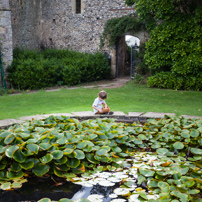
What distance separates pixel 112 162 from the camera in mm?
2908

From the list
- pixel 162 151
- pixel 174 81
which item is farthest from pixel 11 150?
pixel 174 81

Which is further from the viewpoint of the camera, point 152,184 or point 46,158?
point 46,158

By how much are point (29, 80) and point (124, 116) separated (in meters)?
6.90

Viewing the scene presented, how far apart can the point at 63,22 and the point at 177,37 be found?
7.41m

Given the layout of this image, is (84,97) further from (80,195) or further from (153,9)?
(80,195)

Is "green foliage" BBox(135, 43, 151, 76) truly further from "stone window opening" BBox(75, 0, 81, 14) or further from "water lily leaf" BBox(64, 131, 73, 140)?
"water lily leaf" BBox(64, 131, 73, 140)

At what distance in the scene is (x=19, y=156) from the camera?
98.1 inches

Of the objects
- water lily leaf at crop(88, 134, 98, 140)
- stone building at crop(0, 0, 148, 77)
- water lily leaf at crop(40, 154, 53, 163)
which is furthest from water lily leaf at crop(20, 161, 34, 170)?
stone building at crop(0, 0, 148, 77)

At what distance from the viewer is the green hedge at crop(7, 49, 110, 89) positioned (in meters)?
10.4

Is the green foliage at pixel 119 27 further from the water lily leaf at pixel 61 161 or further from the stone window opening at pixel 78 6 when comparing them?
the water lily leaf at pixel 61 161

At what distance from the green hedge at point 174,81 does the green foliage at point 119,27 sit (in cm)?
271

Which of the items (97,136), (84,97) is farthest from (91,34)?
(97,136)

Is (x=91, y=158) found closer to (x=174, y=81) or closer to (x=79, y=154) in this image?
(x=79, y=154)

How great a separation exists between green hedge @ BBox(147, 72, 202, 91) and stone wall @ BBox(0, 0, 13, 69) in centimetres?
596
